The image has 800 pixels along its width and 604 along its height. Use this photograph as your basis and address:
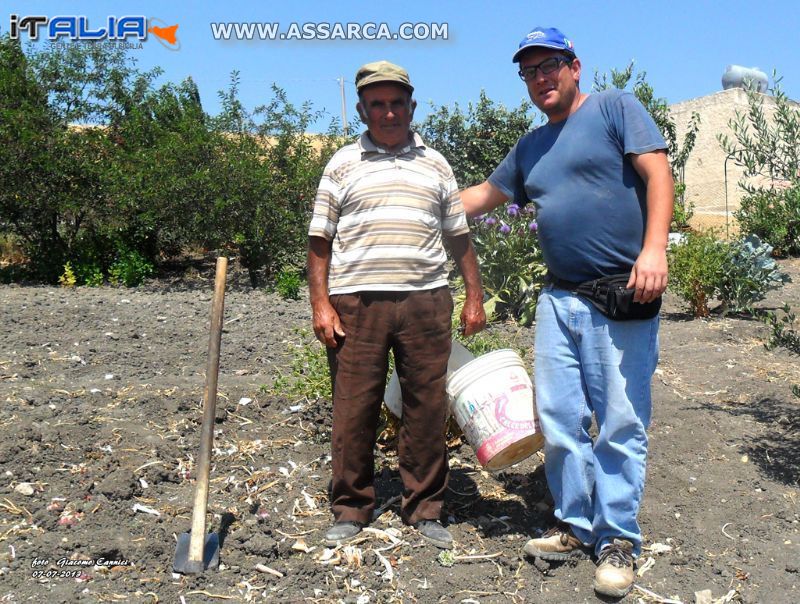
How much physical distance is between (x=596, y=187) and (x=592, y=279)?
0.32 m

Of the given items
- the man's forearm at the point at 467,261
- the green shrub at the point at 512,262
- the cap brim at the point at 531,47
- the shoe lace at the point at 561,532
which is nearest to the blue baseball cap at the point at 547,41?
the cap brim at the point at 531,47

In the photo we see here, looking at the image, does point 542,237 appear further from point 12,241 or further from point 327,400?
point 12,241

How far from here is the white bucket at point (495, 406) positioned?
3.07 m

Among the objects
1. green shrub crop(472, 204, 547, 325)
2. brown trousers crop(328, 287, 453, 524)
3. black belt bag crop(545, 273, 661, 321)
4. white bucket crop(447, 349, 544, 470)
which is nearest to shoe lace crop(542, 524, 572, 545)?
white bucket crop(447, 349, 544, 470)

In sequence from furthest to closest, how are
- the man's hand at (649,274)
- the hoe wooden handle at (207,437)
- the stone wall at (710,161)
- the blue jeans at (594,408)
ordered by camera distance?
the stone wall at (710,161)
the hoe wooden handle at (207,437)
the blue jeans at (594,408)
the man's hand at (649,274)

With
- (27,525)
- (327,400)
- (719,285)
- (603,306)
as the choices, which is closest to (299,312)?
(327,400)

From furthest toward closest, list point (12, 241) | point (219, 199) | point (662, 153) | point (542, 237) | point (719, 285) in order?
point (12, 241) < point (219, 199) < point (719, 285) < point (542, 237) < point (662, 153)

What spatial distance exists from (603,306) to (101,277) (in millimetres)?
8920

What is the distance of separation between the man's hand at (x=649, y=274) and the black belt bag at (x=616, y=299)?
4cm

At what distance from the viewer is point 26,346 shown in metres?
6.07

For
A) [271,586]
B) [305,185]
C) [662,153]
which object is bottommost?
[271,586]

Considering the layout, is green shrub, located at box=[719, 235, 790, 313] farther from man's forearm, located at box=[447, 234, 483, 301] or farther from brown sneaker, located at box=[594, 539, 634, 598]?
brown sneaker, located at box=[594, 539, 634, 598]

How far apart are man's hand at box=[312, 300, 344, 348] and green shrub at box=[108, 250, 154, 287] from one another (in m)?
7.97
